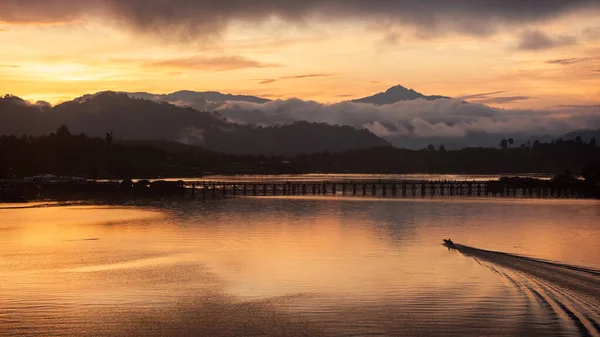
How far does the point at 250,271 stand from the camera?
121ft

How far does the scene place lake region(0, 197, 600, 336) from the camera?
23.5 metres

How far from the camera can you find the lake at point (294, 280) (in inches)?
925

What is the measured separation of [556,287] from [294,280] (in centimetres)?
1223

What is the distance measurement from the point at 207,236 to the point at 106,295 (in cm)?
2893

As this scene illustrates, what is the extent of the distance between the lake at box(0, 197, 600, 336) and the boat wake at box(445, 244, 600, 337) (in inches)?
2.9

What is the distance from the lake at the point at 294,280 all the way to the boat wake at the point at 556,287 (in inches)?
2.9

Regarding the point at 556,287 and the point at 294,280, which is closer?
the point at 556,287

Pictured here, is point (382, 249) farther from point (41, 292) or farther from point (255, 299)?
point (41, 292)

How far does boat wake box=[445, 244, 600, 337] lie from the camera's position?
24109 millimetres

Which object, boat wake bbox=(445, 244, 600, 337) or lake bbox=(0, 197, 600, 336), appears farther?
boat wake bbox=(445, 244, 600, 337)

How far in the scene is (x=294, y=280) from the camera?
33438mm

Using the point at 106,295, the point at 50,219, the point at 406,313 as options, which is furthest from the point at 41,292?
the point at 50,219

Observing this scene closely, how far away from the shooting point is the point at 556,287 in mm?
30922

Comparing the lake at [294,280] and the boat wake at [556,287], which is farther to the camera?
the boat wake at [556,287]
